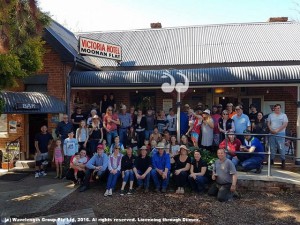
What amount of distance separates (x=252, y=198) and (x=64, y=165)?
553cm

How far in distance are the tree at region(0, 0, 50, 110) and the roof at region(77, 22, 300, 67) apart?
5677mm

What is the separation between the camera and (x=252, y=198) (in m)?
7.27

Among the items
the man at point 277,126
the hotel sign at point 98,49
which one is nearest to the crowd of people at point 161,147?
the man at point 277,126

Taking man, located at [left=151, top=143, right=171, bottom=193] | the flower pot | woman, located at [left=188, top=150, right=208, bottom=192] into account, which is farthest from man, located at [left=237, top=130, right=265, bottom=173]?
the flower pot

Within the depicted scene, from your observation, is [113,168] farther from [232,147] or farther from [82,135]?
[232,147]

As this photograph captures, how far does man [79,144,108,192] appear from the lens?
26.8 feet

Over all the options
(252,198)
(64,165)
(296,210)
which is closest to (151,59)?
(64,165)

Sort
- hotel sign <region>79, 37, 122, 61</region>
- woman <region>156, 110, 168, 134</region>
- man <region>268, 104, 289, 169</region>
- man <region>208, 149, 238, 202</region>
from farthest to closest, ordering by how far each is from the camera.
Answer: hotel sign <region>79, 37, 122, 61</region> → woman <region>156, 110, 168, 134</region> → man <region>268, 104, 289, 169</region> → man <region>208, 149, 238, 202</region>

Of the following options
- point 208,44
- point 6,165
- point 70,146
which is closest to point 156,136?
point 70,146

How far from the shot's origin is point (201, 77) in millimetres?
10062

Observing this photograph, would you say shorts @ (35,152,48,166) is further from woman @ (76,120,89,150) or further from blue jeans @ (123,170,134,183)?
blue jeans @ (123,170,134,183)

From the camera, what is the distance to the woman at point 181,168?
25.5 ft

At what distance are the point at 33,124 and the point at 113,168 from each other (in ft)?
15.3

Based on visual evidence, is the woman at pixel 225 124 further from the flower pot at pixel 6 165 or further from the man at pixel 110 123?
the flower pot at pixel 6 165
